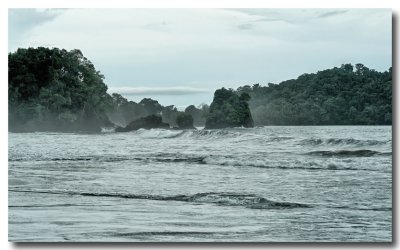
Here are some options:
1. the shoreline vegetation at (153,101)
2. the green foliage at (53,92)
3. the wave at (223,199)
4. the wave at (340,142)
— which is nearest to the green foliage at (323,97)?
the shoreline vegetation at (153,101)

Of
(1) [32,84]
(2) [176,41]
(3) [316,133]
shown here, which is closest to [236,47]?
(2) [176,41]

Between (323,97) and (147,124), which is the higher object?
(323,97)

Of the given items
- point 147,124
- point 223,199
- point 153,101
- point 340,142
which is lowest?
point 223,199

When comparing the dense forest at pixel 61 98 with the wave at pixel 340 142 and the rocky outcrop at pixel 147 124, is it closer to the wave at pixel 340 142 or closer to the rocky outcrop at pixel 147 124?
the rocky outcrop at pixel 147 124

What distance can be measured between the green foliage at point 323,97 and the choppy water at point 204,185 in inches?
3.2

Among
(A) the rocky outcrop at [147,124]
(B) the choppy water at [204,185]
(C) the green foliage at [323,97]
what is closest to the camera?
(B) the choppy water at [204,185]

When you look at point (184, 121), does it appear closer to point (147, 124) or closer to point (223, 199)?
point (147, 124)

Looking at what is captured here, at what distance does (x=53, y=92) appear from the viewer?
481 cm

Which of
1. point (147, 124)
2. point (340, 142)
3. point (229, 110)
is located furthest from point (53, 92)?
point (340, 142)

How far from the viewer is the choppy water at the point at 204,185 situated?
4.56 meters

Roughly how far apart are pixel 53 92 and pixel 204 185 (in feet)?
4.03

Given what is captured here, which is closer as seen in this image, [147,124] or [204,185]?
[204,185]

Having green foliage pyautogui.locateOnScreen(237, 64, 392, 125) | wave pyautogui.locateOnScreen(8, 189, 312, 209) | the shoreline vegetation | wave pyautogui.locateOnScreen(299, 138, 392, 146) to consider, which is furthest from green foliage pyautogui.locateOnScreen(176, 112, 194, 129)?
wave pyautogui.locateOnScreen(299, 138, 392, 146)

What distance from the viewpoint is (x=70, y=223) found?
4.65 metres
